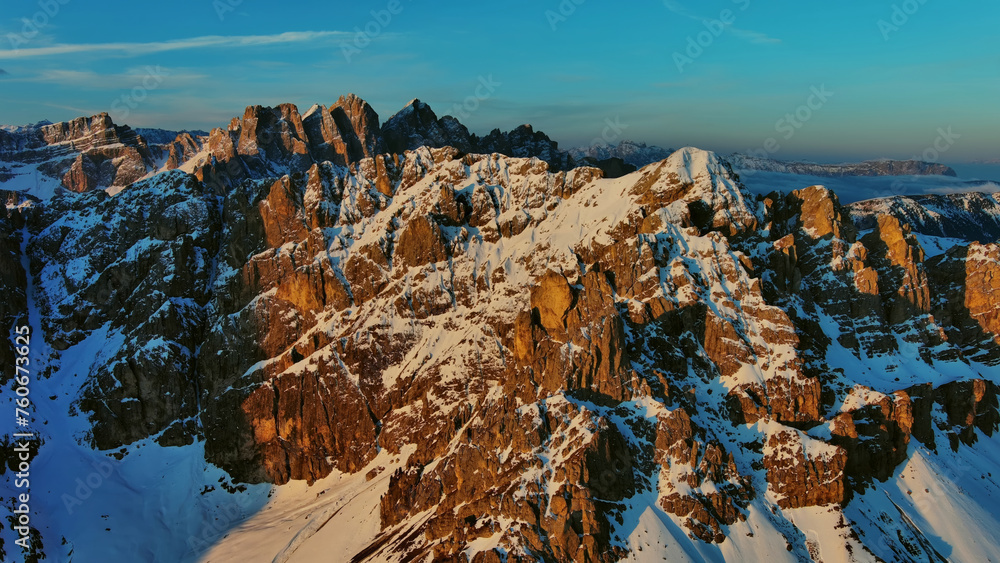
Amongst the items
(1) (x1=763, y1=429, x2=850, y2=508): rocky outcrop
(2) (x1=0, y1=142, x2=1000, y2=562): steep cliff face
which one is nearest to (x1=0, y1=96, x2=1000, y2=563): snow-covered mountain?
(1) (x1=763, y1=429, x2=850, y2=508): rocky outcrop

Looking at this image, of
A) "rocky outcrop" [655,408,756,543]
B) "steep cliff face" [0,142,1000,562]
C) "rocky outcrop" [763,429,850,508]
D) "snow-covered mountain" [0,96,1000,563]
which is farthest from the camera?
"rocky outcrop" [763,429,850,508]

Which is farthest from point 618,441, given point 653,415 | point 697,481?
point 697,481

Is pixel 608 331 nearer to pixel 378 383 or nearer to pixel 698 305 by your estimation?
pixel 698 305

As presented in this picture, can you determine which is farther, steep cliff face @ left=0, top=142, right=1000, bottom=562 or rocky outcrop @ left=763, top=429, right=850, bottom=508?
rocky outcrop @ left=763, top=429, right=850, bottom=508

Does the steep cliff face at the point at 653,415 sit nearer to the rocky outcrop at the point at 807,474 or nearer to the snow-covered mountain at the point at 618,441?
the rocky outcrop at the point at 807,474

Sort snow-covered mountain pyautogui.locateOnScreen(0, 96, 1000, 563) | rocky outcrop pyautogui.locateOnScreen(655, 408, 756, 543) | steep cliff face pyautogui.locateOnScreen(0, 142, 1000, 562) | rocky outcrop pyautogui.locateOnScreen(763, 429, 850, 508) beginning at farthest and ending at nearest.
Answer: rocky outcrop pyautogui.locateOnScreen(763, 429, 850, 508) < snow-covered mountain pyautogui.locateOnScreen(0, 96, 1000, 563) < steep cliff face pyautogui.locateOnScreen(0, 142, 1000, 562) < rocky outcrop pyautogui.locateOnScreen(655, 408, 756, 543)

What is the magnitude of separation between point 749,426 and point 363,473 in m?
99.7

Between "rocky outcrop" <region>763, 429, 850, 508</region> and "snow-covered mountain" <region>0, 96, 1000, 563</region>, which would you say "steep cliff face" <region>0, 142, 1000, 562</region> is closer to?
"rocky outcrop" <region>763, 429, 850, 508</region>

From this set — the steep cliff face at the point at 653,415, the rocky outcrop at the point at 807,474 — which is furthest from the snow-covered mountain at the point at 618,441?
the steep cliff face at the point at 653,415

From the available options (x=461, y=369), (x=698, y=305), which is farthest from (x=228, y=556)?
(x=698, y=305)

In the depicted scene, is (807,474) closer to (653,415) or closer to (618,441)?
(653,415)

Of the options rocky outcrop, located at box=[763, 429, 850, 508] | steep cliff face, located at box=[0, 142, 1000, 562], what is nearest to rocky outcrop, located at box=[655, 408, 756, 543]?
steep cliff face, located at box=[0, 142, 1000, 562]

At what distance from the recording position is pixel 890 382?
592 ft

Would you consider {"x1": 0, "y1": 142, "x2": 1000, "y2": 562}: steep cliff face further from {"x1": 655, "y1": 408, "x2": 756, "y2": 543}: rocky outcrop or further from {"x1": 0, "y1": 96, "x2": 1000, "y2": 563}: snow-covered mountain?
{"x1": 0, "y1": 96, "x2": 1000, "y2": 563}: snow-covered mountain
